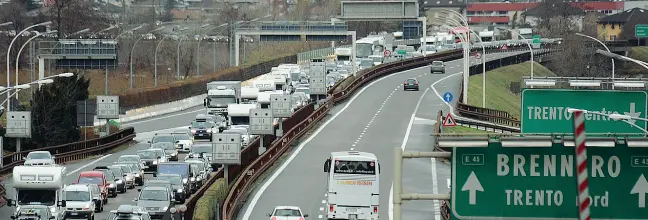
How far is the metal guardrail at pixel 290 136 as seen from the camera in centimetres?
5509

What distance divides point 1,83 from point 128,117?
2175 centimetres

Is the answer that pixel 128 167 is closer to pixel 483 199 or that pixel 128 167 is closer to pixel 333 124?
pixel 333 124

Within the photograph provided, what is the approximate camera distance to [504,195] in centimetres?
2652

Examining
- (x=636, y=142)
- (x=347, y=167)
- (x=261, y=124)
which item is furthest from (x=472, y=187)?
(x=261, y=124)

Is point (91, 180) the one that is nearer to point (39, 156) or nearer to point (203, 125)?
point (39, 156)

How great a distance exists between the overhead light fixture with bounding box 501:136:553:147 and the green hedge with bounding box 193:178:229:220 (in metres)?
20.7

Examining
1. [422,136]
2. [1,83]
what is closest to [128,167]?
[422,136]

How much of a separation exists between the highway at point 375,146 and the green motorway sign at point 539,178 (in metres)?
27.0

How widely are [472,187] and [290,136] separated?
5121cm

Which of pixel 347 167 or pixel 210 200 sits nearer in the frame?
pixel 210 200

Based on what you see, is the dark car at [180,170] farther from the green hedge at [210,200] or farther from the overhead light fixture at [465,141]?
the overhead light fixture at [465,141]

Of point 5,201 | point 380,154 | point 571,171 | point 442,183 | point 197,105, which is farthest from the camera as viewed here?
point 197,105

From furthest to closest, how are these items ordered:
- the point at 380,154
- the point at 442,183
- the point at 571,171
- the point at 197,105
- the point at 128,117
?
the point at 197,105 < the point at 128,117 < the point at 380,154 < the point at 442,183 < the point at 571,171

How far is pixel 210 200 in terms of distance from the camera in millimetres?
48656
